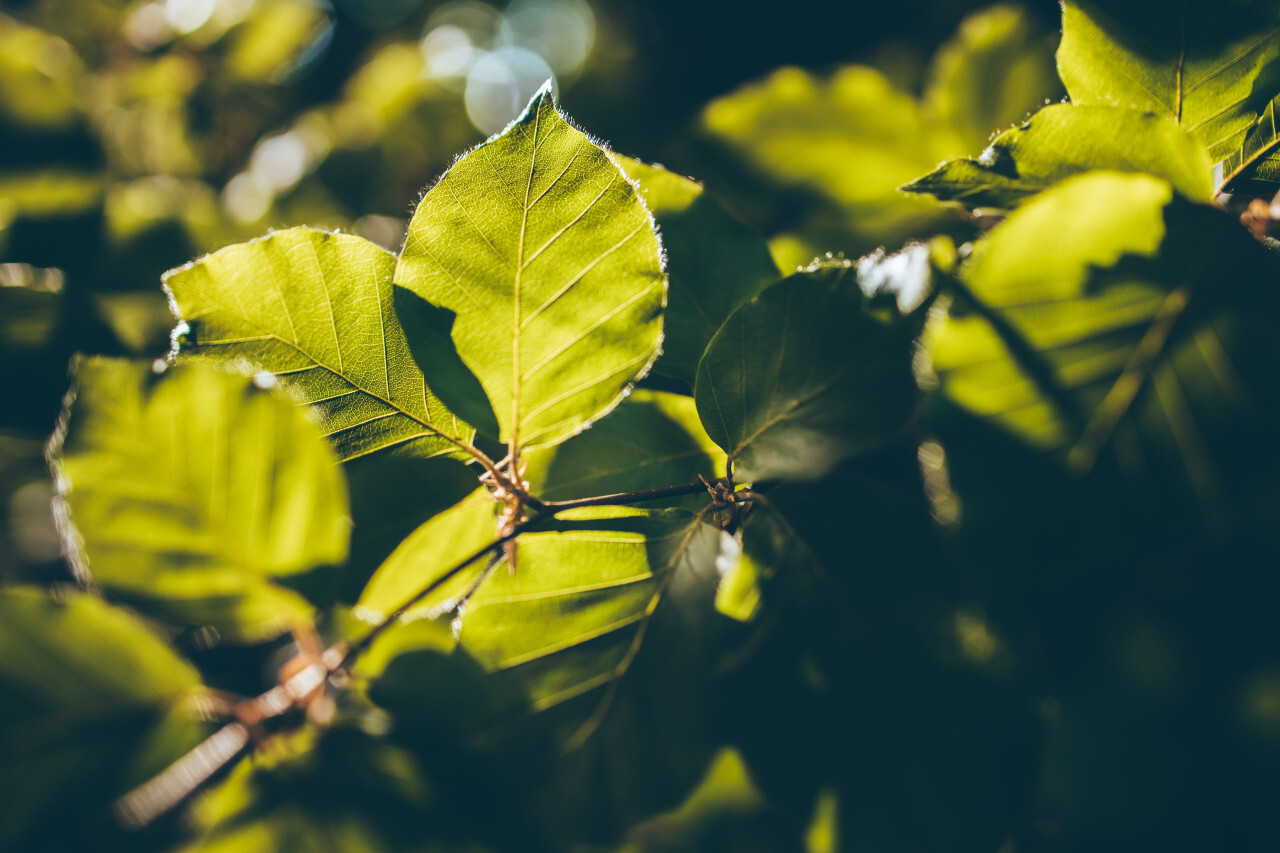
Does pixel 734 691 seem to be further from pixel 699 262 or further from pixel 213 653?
pixel 213 653

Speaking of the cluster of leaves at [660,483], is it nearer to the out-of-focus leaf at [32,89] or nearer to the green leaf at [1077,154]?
the green leaf at [1077,154]

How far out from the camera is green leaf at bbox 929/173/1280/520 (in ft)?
1.11

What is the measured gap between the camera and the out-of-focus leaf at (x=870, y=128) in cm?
79

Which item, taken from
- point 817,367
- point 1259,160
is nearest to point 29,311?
point 817,367

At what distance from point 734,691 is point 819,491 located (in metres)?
0.15

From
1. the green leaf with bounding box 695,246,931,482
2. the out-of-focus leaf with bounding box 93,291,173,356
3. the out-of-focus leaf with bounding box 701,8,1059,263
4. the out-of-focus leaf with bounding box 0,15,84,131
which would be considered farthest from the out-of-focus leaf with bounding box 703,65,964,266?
the out-of-focus leaf with bounding box 0,15,84,131

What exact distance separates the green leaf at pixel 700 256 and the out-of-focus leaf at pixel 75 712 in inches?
17.2

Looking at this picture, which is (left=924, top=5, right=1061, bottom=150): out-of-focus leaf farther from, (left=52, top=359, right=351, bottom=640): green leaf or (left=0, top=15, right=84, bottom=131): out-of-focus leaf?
(left=0, top=15, right=84, bottom=131): out-of-focus leaf

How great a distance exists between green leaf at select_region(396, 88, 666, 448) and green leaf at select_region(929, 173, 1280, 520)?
0.18 m

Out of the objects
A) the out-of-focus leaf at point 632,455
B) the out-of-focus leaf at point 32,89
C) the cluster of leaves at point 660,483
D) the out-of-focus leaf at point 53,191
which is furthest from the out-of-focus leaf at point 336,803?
the out-of-focus leaf at point 32,89

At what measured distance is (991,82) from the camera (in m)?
0.81

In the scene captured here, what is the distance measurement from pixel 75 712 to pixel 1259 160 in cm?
87

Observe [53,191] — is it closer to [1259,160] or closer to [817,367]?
[817,367]

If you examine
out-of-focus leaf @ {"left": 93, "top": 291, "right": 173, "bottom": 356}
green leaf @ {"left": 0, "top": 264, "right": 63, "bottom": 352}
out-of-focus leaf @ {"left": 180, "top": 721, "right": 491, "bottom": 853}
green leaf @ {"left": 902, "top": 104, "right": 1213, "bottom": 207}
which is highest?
out-of-focus leaf @ {"left": 93, "top": 291, "right": 173, "bottom": 356}
